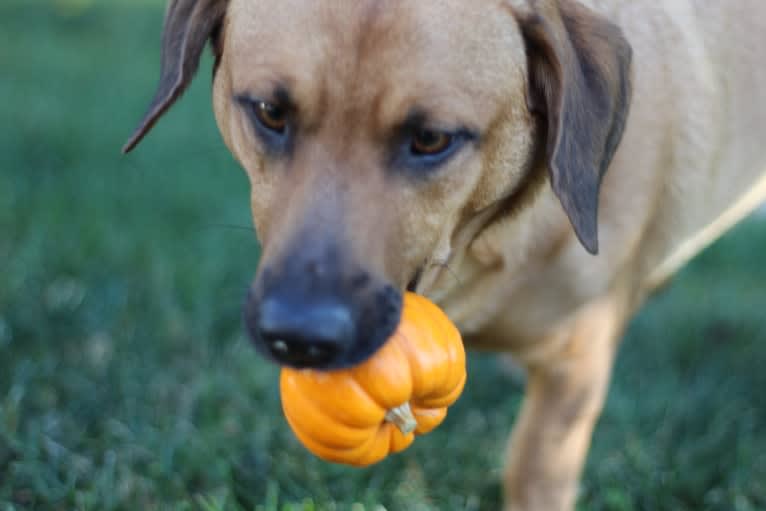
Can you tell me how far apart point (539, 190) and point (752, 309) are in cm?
245

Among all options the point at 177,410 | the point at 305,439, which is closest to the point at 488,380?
the point at 177,410

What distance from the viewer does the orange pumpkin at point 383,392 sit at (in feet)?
6.70

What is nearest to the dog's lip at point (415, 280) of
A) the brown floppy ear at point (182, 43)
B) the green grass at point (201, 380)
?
the green grass at point (201, 380)

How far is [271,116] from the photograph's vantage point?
2211mm

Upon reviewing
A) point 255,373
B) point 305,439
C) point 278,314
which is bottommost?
point 255,373

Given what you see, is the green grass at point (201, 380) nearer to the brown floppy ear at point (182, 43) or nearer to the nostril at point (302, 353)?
the brown floppy ear at point (182, 43)

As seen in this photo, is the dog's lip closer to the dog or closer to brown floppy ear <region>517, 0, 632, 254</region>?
the dog

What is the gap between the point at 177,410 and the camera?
10.6 feet

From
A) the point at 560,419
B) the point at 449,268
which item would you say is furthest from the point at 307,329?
the point at 560,419

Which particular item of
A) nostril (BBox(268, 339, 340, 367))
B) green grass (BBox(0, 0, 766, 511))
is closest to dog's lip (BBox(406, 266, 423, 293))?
nostril (BBox(268, 339, 340, 367))

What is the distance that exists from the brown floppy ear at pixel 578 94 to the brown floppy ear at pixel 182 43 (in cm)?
86

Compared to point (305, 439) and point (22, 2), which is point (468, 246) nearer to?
point (305, 439)

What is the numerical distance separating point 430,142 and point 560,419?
124cm

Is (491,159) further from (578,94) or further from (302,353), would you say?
(302,353)
